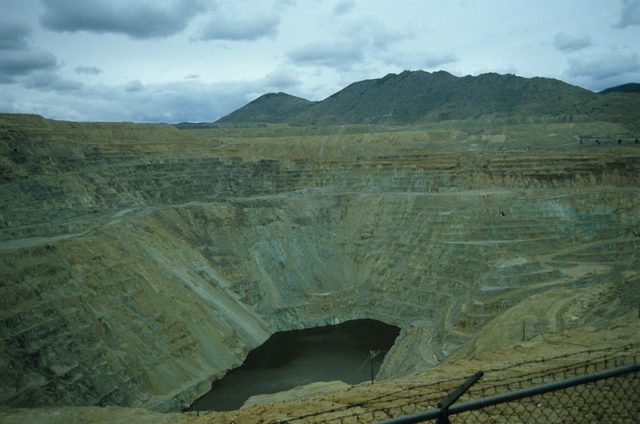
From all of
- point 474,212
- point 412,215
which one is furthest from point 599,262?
point 412,215

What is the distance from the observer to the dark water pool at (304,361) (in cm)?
4194

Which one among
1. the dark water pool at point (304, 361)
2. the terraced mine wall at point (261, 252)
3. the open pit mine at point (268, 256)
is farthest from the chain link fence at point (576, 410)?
the dark water pool at point (304, 361)

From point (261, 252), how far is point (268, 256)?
36.4 inches

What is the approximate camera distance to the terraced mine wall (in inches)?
1512

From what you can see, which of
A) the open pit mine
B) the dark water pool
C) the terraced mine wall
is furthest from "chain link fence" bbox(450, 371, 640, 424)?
the dark water pool

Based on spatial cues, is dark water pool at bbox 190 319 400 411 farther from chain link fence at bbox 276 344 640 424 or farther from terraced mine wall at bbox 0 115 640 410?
chain link fence at bbox 276 344 640 424

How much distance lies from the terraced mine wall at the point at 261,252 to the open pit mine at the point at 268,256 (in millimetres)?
196

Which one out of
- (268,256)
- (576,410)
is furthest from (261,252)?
(576,410)

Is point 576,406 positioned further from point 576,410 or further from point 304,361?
point 304,361

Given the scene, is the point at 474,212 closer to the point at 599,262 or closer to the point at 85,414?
the point at 599,262

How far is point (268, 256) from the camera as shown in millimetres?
63531

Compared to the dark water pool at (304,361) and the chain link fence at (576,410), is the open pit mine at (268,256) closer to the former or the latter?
the dark water pool at (304,361)

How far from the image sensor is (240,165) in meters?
82.0

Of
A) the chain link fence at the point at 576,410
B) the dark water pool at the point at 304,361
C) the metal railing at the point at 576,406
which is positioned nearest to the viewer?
the metal railing at the point at 576,406
